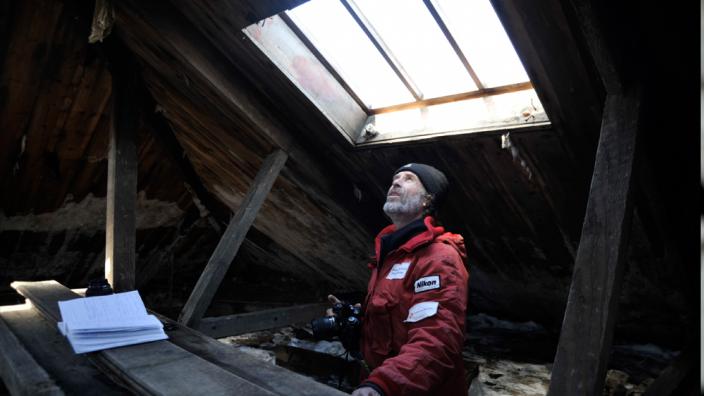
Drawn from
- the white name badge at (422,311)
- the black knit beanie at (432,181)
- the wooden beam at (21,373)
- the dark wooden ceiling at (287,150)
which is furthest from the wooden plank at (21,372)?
the black knit beanie at (432,181)

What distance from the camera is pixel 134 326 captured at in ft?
6.95

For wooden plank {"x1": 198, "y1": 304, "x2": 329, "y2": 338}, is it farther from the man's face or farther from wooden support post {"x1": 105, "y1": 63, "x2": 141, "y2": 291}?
the man's face

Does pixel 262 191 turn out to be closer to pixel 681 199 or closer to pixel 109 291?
pixel 109 291

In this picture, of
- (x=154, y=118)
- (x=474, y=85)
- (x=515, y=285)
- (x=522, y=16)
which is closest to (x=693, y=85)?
(x=522, y=16)

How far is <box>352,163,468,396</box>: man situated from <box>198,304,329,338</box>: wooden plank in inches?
78.0

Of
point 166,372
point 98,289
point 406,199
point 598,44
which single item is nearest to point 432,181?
point 406,199

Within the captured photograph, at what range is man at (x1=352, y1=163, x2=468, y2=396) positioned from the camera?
1.44 meters

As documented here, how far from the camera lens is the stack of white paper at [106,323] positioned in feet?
6.28

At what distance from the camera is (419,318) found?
165 cm

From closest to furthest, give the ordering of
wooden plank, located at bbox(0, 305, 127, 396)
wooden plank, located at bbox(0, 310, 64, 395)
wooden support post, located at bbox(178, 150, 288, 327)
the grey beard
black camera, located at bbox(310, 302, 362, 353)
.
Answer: wooden plank, located at bbox(0, 310, 64, 395), wooden plank, located at bbox(0, 305, 127, 396), black camera, located at bbox(310, 302, 362, 353), the grey beard, wooden support post, located at bbox(178, 150, 288, 327)

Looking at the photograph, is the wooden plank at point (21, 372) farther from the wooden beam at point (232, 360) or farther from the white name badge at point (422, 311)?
the white name badge at point (422, 311)

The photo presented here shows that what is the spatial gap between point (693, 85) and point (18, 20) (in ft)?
12.8

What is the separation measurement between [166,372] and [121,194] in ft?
6.14

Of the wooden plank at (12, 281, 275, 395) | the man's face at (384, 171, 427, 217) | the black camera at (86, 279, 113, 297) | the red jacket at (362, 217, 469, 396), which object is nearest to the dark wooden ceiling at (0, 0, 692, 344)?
the man's face at (384, 171, 427, 217)
